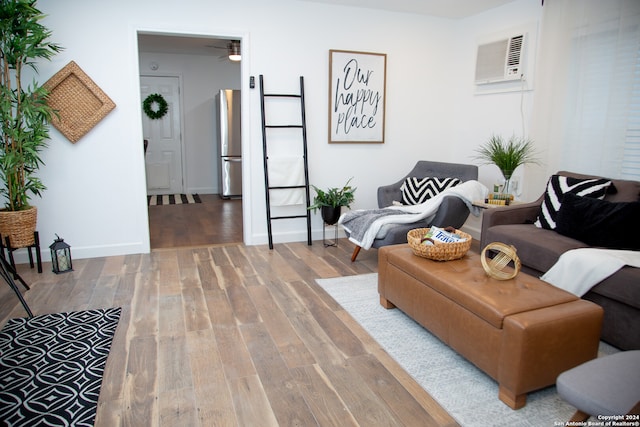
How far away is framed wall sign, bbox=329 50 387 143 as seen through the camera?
463 centimetres

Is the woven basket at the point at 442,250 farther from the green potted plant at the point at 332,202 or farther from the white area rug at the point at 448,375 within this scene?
the green potted plant at the point at 332,202

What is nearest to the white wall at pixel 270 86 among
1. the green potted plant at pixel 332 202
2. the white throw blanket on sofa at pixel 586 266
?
the green potted plant at pixel 332 202

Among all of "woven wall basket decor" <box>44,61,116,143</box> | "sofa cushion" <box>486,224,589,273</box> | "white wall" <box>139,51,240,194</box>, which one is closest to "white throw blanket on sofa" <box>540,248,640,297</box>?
"sofa cushion" <box>486,224,589,273</box>

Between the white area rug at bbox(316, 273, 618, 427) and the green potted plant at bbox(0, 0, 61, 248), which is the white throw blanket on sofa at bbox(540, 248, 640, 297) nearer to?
the white area rug at bbox(316, 273, 618, 427)

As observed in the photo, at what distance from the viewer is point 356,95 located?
4.73m

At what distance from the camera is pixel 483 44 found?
4.61 metres

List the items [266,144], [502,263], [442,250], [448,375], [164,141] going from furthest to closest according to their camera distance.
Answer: [164,141] → [266,144] → [442,250] → [502,263] → [448,375]

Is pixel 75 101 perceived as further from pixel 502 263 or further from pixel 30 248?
pixel 502 263

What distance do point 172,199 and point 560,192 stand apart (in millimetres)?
5758

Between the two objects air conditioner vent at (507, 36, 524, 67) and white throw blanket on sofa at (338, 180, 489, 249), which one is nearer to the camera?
white throw blanket on sofa at (338, 180, 489, 249)

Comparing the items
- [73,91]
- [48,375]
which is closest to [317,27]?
[73,91]

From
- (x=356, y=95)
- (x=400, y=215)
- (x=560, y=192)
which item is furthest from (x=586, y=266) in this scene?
(x=356, y=95)

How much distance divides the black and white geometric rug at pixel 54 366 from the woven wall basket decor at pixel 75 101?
5.84 feet

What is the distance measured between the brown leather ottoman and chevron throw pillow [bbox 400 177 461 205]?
6.20 feet
